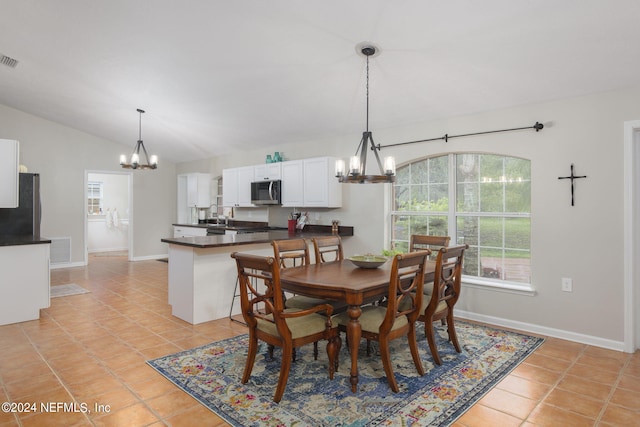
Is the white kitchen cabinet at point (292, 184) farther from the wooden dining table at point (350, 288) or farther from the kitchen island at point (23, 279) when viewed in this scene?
the kitchen island at point (23, 279)

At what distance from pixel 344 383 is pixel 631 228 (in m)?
2.72

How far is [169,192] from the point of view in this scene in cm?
871

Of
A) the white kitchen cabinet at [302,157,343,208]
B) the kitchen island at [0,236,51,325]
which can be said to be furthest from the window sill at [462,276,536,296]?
the kitchen island at [0,236,51,325]

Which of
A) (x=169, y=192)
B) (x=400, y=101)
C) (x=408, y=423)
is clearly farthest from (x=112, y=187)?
(x=408, y=423)

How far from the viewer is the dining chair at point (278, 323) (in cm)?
227

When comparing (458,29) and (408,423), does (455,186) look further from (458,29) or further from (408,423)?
(408,423)

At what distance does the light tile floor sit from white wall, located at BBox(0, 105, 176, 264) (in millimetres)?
3669

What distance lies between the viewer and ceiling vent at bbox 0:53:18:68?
4566mm

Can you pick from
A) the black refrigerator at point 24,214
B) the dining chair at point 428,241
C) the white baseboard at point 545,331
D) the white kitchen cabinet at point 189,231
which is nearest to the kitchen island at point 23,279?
the black refrigerator at point 24,214

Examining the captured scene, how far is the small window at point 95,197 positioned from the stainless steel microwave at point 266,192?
588cm

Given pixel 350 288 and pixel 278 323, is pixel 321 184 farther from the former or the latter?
pixel 278 323

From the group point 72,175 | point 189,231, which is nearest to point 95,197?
point 72,175

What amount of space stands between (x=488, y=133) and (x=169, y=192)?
710 centimetres

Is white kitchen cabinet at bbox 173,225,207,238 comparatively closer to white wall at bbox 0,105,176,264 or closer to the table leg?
white wall at bbox 0,105,176,264
